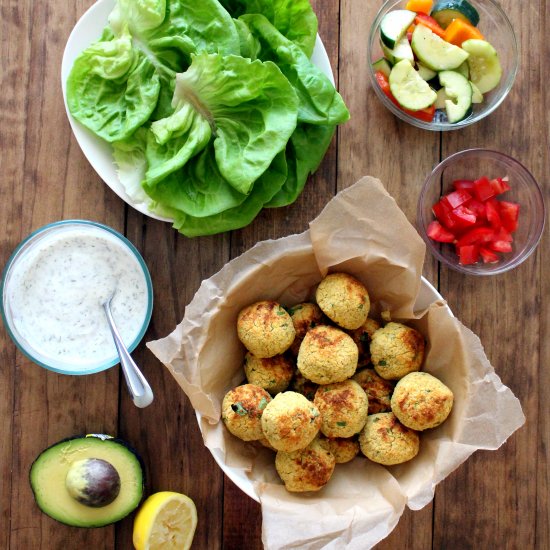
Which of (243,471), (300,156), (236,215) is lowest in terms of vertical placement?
(243,471)

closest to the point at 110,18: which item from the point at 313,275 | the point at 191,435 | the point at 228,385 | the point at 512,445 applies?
the point at 313,275

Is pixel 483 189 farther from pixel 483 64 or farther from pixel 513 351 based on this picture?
pixel 513 351

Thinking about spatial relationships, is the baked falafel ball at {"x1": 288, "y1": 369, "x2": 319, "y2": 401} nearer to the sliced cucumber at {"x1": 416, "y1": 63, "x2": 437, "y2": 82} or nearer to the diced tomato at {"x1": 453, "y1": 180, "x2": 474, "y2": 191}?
the diced tomato at {"x1": 453, "y1": 180, "x2": 474, "y2": 191}

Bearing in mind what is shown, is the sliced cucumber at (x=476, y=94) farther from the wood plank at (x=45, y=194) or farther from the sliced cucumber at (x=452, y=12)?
the wood plank at (x=45, y=194)

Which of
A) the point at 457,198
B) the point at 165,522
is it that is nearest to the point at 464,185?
the point at 457,198

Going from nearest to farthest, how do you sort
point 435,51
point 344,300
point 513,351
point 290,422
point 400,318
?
point 290,422
point 344,300
point 400,318
point 435,51
point 513,351

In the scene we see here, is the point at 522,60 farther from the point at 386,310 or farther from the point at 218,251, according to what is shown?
the point at 218,251
